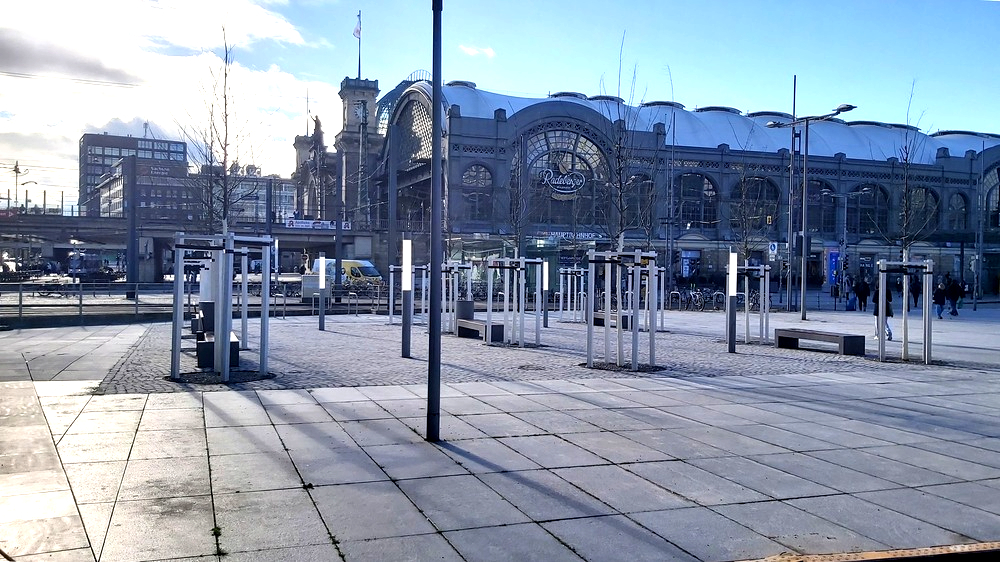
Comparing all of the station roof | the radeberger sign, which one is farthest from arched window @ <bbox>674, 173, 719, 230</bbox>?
the radeberger sign

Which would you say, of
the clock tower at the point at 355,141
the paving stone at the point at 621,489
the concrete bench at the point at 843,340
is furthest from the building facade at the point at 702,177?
the paving stone at the point at 621,489

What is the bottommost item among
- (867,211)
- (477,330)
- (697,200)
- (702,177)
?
(477,330)

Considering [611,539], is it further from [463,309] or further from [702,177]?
[702,177]

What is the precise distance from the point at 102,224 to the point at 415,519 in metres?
73.1

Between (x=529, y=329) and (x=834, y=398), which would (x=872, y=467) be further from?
(x=529, y=329)

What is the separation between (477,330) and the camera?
20.7m

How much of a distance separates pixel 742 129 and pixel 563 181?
79.2ft

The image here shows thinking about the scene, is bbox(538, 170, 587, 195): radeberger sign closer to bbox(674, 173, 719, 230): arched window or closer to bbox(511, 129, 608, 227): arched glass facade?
bbox(511, 129, 608, 227): arched glass facade

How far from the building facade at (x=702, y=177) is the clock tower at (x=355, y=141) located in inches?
121

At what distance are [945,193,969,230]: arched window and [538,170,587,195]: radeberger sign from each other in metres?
35.3

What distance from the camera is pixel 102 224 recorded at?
70.5 meters

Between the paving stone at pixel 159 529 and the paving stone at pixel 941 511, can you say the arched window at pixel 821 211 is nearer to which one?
the paving stone at pixel 941 511

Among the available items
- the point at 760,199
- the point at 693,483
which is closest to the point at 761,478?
the point at 693,483

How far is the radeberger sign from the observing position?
65750 mm
